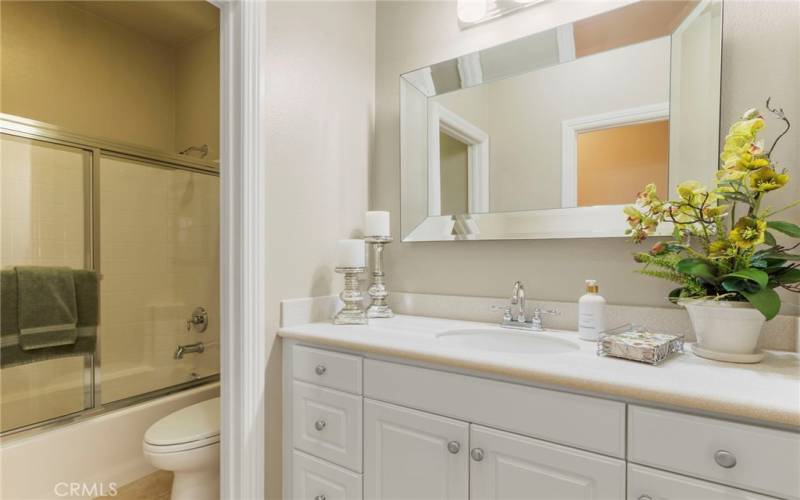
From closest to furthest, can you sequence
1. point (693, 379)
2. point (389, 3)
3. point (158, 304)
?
point (693, 379) < point (389, 3) < point (158, 304)

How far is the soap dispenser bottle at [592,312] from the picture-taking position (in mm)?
1169

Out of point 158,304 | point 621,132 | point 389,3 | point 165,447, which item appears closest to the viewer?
point 621,132

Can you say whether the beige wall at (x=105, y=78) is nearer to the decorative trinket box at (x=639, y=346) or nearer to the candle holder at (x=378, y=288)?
the candle holder at (x=378, y=288)

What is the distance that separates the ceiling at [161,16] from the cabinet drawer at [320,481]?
8.23 feet

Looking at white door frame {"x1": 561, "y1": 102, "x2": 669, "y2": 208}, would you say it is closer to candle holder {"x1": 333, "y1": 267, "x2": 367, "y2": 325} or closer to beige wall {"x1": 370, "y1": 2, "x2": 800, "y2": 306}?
beige wall {"x1": 370, "y1": 2, "x2": 800, "y2": 306}

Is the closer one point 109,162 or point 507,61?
point 507,61

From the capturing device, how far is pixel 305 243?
152cm

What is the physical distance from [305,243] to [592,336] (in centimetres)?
105

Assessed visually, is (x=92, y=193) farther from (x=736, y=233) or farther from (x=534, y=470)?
(x=736, y=233)

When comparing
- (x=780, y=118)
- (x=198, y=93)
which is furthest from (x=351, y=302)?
(x=198, y=93)

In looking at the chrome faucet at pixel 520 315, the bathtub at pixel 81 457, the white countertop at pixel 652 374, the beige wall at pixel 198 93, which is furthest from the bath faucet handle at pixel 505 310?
the beige wall at pixel 198 93

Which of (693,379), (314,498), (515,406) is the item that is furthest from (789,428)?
(314,498)

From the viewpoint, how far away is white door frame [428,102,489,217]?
1.56m

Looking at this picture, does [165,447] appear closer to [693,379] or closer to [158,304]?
[158,304]
